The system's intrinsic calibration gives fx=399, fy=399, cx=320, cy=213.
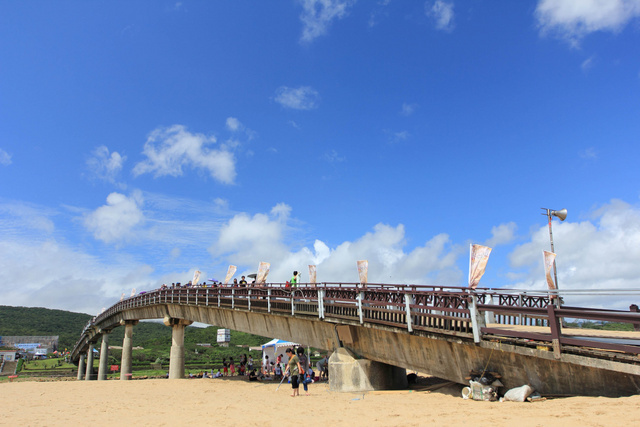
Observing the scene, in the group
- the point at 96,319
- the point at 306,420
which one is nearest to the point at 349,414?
the point at 306,420

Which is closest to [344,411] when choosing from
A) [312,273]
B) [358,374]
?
[358,374]

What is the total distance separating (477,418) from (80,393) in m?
16.3

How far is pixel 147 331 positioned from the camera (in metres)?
168

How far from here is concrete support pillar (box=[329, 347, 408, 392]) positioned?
535 inches

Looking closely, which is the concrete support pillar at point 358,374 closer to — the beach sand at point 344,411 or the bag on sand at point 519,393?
Result: the beach sand at point 344,411

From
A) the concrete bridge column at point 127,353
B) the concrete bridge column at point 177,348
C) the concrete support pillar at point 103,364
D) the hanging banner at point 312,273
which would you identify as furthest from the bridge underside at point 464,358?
the concrete support pillar at point 103,364

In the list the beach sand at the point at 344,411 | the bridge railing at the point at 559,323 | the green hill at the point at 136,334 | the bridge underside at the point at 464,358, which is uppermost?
the bridge railing at the point at 559,323

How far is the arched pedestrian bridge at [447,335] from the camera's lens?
7945mm

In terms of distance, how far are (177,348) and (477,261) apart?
79.3 feet

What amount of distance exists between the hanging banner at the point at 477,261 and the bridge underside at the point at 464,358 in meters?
3.64

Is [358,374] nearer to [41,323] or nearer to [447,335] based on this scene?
[447,335]

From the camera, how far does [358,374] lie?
1363cm

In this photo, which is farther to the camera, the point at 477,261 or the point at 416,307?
the point at 477,261

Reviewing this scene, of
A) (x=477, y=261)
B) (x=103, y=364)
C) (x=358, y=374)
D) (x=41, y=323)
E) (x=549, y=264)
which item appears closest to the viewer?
(x=358, y=374)
